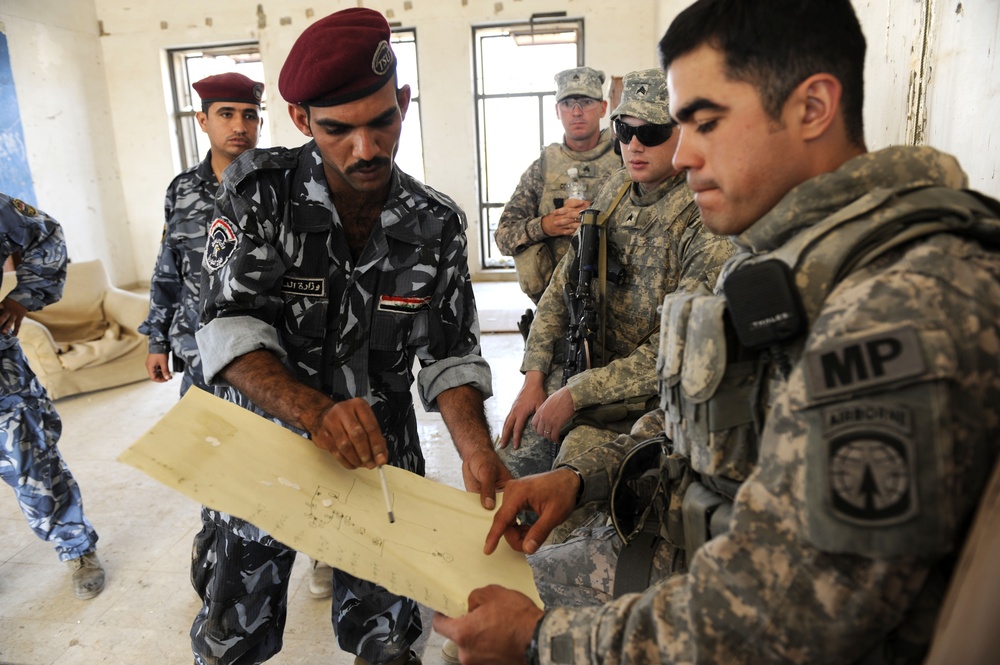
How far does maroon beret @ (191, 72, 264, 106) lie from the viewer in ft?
9.36

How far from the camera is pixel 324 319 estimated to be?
1.52 metres

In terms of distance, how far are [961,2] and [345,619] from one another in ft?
6.14

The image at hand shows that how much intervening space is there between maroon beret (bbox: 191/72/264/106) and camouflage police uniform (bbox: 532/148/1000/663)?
8.64 ft

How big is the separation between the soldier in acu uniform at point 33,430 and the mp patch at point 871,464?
2714mm

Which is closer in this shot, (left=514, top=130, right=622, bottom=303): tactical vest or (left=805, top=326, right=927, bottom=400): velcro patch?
(left=805, top=326, right=927, bottom=400): velcro patch

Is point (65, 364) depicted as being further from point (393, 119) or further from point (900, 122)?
point (900, 122)

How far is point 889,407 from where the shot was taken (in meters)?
0.64

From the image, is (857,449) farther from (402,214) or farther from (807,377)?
(402,214)

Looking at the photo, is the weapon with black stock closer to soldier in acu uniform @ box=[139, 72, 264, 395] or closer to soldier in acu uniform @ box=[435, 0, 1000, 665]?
soldier in acu uniform @ box=[435, 0, 1000, 665]

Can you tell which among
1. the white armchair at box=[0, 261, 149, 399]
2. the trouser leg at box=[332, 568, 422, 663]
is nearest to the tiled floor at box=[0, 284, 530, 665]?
the trouser leg at box=[332, 568, 422, 663]

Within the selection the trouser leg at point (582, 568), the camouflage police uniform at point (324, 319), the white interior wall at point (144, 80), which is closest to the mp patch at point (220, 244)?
the camouflage police uniform at point (324, 319)

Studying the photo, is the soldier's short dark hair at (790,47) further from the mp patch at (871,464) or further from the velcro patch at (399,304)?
the velcro patch at (399,304)

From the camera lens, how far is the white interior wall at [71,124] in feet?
23.6

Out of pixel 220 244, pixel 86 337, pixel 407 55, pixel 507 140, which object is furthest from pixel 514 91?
pixel 220 244
